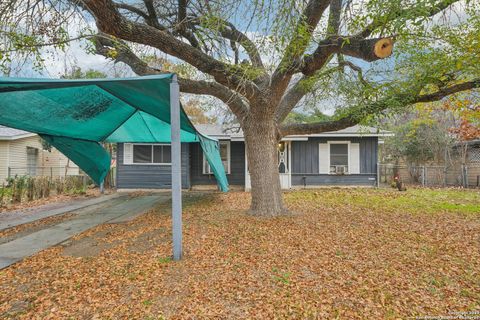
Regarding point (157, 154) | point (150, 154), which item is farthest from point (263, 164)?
point (150, 154)

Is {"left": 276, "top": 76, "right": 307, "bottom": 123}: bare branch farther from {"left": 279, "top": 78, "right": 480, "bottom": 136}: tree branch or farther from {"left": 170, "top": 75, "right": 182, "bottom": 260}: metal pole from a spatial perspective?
{"left": 170, "top": 75, "right": 182, "bottom": 260}: metal pole

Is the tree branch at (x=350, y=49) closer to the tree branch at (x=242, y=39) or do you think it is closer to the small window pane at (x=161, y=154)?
the tree branch at (x=242, y=39)

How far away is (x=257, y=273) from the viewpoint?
117 inches

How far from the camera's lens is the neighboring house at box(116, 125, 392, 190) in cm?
1160

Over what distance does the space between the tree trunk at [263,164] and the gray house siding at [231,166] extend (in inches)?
252

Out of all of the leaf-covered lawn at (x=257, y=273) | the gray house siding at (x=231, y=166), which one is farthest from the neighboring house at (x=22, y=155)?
the leaf-covered lawn at (x=257, y=273)

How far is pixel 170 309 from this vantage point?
2316mm

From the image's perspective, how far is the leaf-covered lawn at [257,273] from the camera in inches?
91.1

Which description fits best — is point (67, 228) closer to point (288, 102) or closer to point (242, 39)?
point (242, 39)

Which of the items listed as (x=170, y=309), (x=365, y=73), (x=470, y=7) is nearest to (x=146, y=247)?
(x=170, y=309)

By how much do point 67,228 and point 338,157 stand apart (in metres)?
10.3

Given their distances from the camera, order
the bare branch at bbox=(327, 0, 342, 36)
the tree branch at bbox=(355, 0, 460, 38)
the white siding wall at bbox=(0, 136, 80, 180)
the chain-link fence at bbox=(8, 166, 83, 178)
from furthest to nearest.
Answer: the chain-link fence at bbox=(8, 166, 83, 178) < the white siding wall at bbox=(0, 136, 80, 180) < the bare branch at bbox=(327, 0, 342, 36) < the tree branch at bbox=(355, 0, 460, 38)

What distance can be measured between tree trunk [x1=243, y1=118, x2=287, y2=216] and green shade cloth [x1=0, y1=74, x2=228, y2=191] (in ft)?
4.54

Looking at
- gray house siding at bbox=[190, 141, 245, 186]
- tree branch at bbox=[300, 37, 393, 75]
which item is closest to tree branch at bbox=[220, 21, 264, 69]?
tree branch at bbox=[300, 37, 393, 75]
